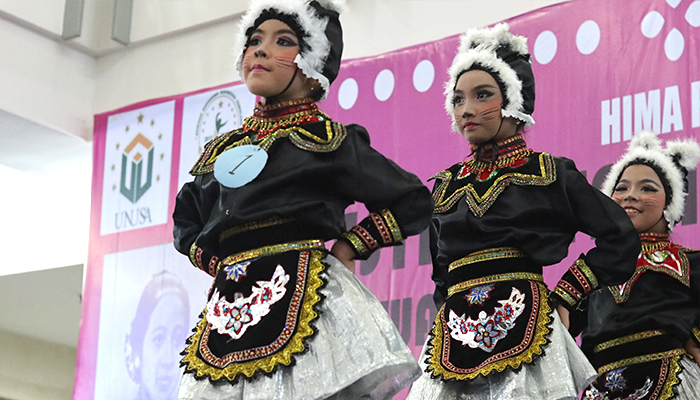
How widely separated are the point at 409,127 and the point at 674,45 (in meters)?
1.48

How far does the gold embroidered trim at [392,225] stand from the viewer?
272 cm

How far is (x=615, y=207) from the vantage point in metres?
3.19

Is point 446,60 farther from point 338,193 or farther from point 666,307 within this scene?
point 338,193

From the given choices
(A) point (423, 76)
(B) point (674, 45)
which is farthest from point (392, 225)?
(A) point (423, 76)

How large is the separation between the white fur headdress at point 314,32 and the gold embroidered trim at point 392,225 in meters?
0.45

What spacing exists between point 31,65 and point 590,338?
5028 mm

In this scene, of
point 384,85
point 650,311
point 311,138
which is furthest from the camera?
point 384,85

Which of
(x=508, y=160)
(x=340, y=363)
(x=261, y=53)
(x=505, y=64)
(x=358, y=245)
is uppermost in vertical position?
(x=505, y=64)

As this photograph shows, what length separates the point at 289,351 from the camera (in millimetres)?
2523

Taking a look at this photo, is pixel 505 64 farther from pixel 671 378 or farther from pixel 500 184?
pixel 671 378

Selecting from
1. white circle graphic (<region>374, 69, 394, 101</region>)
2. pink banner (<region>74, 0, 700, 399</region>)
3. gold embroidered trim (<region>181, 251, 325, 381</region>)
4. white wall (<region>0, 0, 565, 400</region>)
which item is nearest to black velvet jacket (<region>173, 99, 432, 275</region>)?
gold embroidered trim (<region>181, 251, 325, 381</region>)

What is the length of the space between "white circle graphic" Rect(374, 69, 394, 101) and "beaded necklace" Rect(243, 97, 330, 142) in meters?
3.02

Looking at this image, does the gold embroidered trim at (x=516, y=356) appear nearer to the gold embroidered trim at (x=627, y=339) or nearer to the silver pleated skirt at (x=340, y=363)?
the silver pleated skirt at (x=340, y=363)

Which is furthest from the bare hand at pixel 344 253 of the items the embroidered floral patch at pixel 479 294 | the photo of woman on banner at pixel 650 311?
the photo of woman on banner at pixel 650 311
